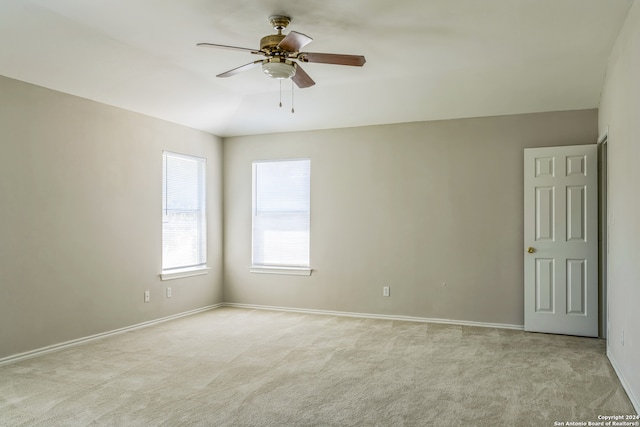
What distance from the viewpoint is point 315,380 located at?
11.7 ft

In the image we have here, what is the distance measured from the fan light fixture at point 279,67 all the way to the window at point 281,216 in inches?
112

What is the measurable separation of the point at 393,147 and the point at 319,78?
1.39 meters

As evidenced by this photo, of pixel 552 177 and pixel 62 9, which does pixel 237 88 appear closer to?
pixel 62 9

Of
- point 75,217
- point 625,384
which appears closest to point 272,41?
point 75,217

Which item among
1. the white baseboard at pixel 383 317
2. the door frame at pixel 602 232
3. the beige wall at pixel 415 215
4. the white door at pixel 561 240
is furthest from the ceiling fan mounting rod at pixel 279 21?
the white baseboard at pixel 383 317

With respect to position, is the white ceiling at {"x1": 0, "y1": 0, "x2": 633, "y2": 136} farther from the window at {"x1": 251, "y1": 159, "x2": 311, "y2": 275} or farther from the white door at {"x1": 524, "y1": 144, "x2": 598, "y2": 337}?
the window at {"x1": 251, "y1": 159, "x2": 311, "y2": 275}

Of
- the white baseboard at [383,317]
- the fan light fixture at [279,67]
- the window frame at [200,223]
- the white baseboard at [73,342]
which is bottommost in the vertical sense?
the white baseboard at [383,317]

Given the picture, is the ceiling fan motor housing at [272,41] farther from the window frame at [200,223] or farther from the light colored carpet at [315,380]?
the window frame at [200,223]

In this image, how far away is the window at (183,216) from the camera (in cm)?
574

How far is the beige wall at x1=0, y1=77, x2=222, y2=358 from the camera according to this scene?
3992 mm

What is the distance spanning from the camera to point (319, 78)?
499 cm

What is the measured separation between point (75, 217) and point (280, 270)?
2687 mm

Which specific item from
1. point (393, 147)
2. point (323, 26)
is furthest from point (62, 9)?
point (393, 147)

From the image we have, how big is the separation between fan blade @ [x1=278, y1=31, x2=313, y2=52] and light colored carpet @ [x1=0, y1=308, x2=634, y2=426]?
2.39 m
